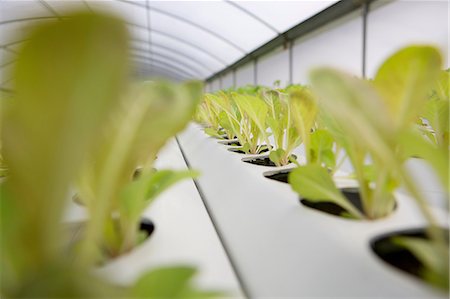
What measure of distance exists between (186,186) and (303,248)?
0.30m

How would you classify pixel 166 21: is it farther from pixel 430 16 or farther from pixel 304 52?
pixel 430 16

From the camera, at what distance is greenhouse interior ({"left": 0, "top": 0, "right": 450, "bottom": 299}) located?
0.13 m

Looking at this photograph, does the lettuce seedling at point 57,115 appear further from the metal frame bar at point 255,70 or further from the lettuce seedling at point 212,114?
the metal frame bar at point 255,70

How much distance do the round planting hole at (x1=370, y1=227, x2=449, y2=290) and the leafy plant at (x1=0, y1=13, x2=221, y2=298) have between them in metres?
0.21

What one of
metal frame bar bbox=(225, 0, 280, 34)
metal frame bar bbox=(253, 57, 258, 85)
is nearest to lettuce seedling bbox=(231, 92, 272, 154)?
metal frame bar bbox=(225, 0, 280, 34)

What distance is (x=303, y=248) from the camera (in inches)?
10.9

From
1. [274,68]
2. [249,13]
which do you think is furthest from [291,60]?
[249,13]

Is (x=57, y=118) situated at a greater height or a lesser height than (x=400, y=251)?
greater

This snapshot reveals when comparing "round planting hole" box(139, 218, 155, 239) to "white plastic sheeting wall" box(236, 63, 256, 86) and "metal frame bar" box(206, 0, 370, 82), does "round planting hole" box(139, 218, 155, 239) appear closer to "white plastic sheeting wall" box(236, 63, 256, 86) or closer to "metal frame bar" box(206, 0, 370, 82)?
"metal frame bar" box(206, 0, 370, 82)

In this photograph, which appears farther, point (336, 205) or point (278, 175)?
point (278, 175)

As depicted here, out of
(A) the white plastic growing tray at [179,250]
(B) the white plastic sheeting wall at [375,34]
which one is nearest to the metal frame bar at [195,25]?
(B) the white plastic sheeting wall at [375,34]

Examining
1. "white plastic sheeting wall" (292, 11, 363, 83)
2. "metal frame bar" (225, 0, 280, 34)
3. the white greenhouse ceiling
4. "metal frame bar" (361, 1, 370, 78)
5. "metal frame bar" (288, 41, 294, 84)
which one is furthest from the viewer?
"metal frame bar" (288, 41, 294, 84)

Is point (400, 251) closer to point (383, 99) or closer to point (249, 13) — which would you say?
point (383, 99)

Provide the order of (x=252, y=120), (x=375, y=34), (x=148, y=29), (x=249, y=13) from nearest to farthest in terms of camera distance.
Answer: (x=252, y=120) → (x=375, y=34) → (x=249, y=13) → (x=148, y=29)
